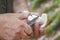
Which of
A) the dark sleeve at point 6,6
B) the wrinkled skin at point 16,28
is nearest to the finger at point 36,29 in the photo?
the wrinkled skin at point 16,28

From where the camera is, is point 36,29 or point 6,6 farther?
point 6,6

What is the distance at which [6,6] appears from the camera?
0.91 m

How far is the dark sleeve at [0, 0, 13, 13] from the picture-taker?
0.88 m

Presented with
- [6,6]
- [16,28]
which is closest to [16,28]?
[16,28]

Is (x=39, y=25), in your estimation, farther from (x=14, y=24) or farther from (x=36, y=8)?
(x=36, y=8)

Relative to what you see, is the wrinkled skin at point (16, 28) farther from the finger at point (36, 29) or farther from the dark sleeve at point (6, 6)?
the dark sleeve at point (6, 6)

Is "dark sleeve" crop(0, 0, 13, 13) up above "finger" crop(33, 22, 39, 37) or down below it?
above

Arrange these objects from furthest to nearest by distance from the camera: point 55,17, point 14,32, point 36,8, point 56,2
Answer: point 36,8
point 56,2
point 55,17
point 14,32

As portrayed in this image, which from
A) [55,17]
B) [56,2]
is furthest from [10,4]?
[56,2]

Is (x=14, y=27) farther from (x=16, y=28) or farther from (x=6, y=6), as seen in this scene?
(x=6, y=6)

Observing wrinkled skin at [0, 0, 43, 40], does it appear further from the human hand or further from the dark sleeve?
the dark sleeve

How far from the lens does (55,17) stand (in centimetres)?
176

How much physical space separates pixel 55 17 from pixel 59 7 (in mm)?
170

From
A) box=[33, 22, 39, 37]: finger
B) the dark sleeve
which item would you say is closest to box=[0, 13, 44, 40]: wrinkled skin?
box=[33, 22, 39, 37]: finger
